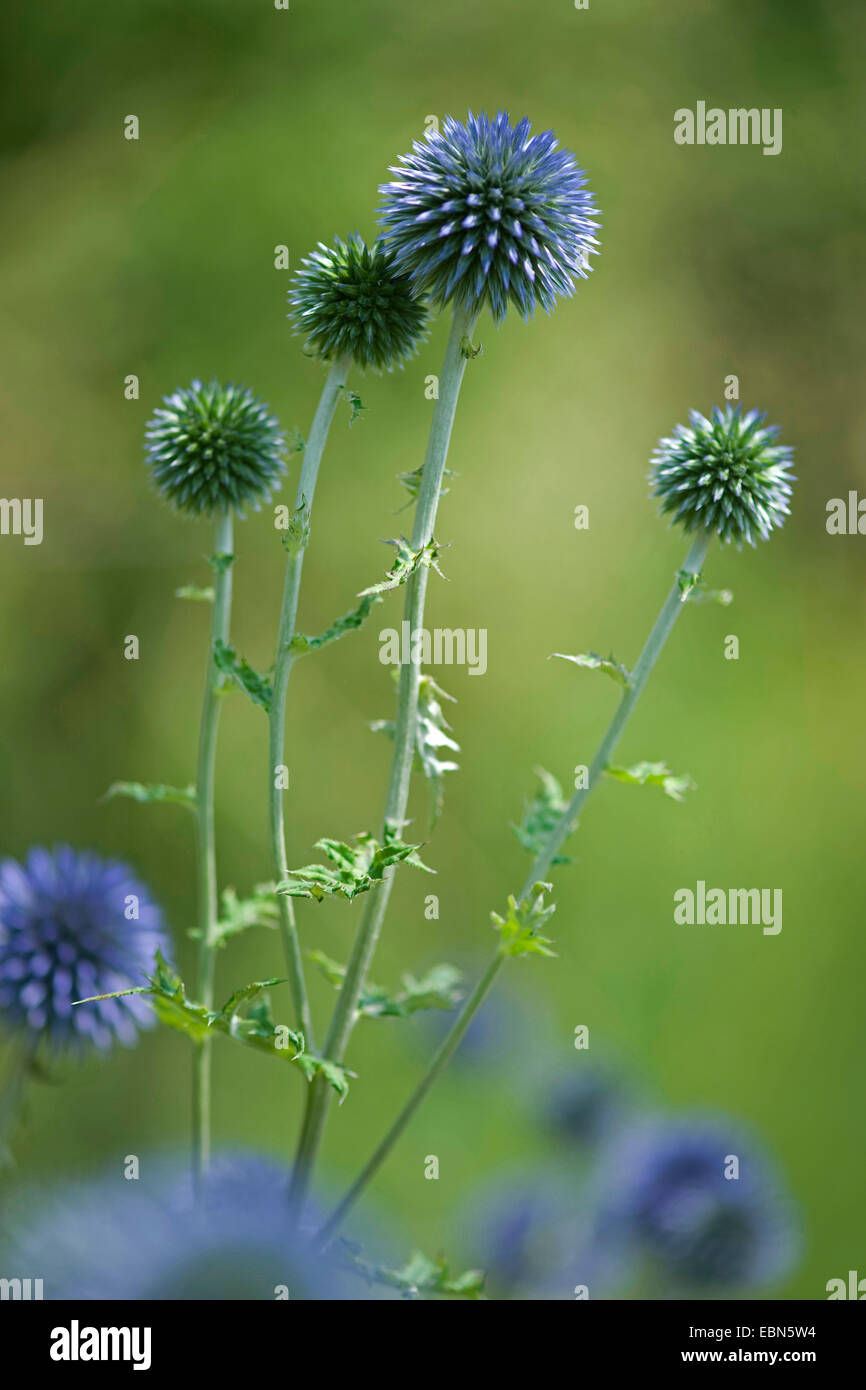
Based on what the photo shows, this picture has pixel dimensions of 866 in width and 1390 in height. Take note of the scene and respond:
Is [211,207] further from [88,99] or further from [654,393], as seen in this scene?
[654,393]

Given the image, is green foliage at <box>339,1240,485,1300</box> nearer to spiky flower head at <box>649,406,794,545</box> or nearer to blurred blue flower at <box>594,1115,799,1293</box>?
blurred blue flower at <box>594,1115,799,1293</box>

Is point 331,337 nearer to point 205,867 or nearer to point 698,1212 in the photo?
point 205,867

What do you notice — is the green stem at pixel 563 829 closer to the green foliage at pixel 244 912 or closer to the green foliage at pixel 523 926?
the green foliage at pixel 523 926

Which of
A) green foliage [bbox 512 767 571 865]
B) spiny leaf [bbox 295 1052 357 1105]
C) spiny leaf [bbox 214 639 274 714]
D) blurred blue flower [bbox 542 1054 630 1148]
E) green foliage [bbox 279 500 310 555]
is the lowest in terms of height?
blurred blue flower [bbox 542 1054 630 1148]

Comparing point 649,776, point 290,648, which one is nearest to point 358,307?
point 290,648

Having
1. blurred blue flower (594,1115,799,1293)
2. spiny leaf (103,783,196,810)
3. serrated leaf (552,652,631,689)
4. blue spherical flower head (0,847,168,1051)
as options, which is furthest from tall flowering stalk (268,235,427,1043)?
blurred blue flower (594,1115,799,1293)

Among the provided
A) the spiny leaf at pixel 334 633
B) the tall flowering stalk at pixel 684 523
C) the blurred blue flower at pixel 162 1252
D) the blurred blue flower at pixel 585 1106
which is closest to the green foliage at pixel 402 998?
the tall flowering stalk at pixel 684 523
